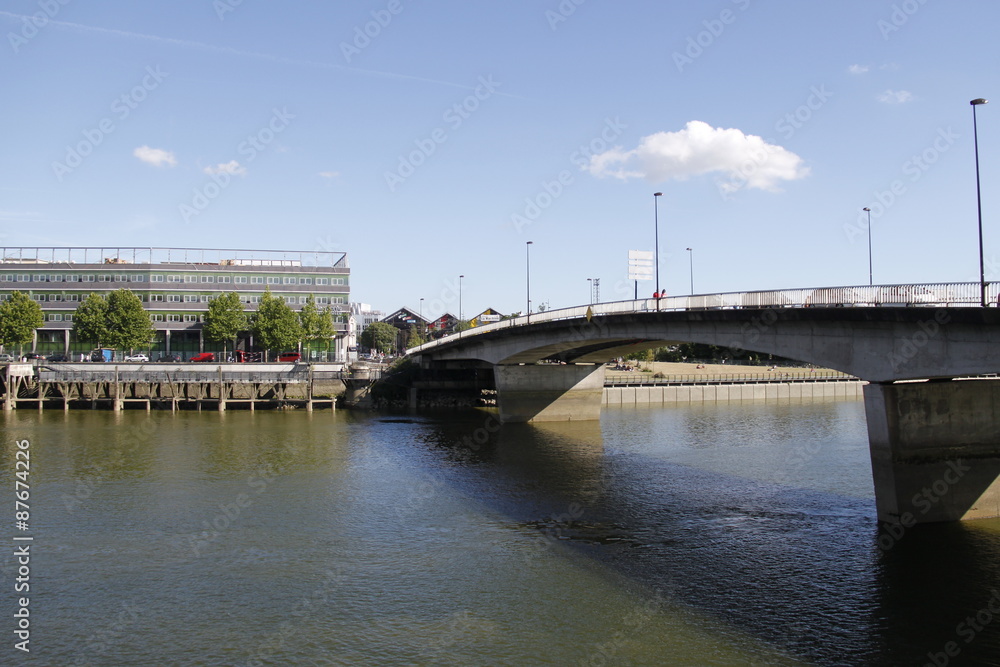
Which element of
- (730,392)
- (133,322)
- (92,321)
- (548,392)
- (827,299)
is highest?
(92,321)

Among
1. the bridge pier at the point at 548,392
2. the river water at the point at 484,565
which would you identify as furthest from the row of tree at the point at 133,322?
the river water at the point at 484,565

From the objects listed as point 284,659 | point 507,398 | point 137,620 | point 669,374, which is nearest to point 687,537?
point 284,659

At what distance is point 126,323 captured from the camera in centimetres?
7994

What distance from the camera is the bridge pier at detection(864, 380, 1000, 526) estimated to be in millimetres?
24609

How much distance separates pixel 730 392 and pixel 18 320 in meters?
77.9

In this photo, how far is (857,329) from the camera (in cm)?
2620

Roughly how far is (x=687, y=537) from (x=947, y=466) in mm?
9269

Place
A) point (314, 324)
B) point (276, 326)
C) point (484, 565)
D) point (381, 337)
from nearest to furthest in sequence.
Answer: point (484, 565)
point (276, 326)
point (314, 324)
point (381, 337)

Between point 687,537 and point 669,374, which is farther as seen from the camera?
point 669,374

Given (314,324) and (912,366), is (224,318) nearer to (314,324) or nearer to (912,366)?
(314,324)

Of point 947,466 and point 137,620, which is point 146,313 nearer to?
point 137,620

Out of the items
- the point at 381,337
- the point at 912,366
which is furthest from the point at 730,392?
the point at 381,337

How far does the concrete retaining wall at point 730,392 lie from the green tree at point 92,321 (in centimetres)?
5510

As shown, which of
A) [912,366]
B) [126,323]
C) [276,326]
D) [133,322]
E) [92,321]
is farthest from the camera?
[133,322]
